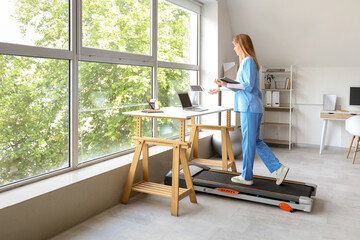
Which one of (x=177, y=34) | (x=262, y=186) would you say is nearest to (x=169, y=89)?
(x=177, y=34)

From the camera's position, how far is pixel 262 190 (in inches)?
134

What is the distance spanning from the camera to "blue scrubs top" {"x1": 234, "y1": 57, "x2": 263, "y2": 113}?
3477 millimetres

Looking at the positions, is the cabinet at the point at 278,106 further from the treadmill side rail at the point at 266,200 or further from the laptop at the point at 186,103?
the treadmill side rail at the point at 266,200

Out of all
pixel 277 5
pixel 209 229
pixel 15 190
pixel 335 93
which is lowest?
pixel 209 229

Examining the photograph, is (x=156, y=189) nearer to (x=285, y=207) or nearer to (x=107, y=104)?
(x=107, y=104)

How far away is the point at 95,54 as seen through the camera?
344 cm

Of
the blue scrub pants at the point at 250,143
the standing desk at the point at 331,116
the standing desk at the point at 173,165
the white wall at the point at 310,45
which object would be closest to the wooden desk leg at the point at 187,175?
the standing desk at the point at 173,165

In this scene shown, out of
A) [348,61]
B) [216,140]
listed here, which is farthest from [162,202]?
[348,61]

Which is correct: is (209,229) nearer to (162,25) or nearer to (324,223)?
(324,223)

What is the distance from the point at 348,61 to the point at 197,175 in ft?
11.9

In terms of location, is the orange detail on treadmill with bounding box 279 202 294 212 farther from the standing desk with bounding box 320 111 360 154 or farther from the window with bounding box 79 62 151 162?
the standing desk with bounding box 320 111 360 154

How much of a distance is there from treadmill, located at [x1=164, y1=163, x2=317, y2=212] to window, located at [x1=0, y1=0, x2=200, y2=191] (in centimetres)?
96

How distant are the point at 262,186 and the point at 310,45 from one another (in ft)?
11.1

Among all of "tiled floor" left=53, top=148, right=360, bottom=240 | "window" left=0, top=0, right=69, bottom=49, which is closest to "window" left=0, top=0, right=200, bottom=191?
"window" left=0, top=0, right=69, bottom=49
